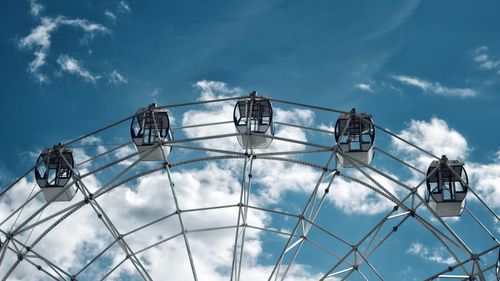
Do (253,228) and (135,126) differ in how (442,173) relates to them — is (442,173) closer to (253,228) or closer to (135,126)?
(253,228)

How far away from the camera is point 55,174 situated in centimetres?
3169

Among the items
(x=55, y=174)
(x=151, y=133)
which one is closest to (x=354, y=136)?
(x=151, y=133)

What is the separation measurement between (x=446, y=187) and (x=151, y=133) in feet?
41.6

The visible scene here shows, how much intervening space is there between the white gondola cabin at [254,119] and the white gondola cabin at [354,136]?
2935 mm

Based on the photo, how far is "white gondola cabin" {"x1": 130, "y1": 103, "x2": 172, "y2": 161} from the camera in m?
30.3

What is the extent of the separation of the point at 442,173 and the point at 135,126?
13.1 metres

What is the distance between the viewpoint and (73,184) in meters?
31.0

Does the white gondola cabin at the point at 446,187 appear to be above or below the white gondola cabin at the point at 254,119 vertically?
below

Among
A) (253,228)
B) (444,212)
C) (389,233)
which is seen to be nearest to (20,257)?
(253,228)

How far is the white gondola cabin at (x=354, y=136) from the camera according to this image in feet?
97.3

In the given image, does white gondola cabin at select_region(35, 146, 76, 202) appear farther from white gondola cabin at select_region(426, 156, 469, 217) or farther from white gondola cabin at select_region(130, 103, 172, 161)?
white gondola cabin at select_region(426, 156, 469, 217)

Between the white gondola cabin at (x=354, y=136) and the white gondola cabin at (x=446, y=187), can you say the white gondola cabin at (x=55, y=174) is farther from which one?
the white gondola cabin at (x=446, y=187)

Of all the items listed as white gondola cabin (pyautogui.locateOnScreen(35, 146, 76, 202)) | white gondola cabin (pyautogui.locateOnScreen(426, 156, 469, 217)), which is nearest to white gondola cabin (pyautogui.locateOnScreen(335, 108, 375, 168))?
white gondola cabin (pyautogui.locateOnScreen(426, 156, 469, 217))

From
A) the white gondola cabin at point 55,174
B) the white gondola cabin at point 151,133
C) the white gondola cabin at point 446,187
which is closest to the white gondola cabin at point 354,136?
the white gondola cabin at point 446,187
